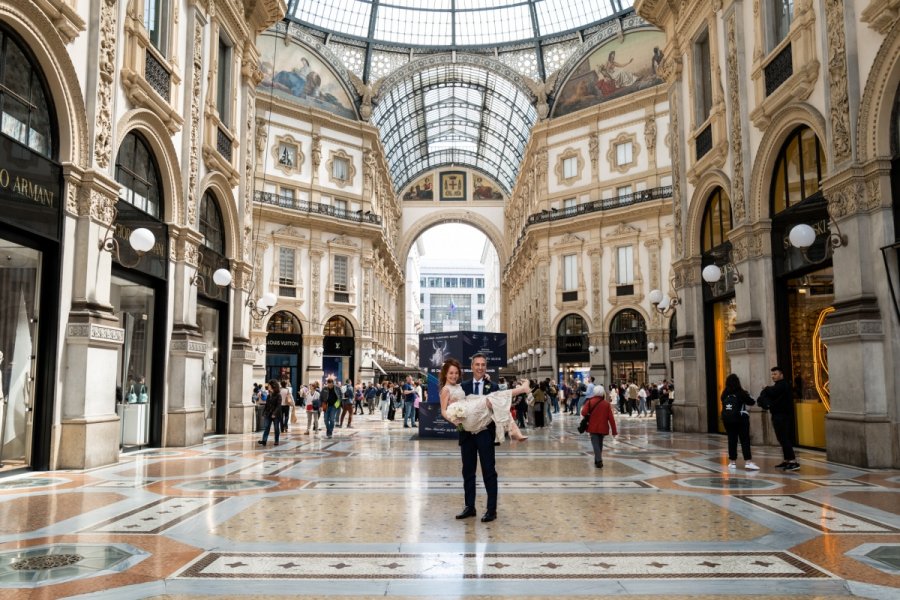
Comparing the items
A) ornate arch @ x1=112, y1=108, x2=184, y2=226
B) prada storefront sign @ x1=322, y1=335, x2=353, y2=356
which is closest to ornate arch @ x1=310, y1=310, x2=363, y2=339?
prada storefront sign @ x1=322, y1=335, x2=353, y2=356

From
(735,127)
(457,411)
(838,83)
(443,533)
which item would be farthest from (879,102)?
(443,533)

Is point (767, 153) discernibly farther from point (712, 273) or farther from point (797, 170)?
point (712, 273)

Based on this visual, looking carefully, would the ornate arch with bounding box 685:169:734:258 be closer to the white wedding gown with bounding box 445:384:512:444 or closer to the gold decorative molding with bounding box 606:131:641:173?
the white wedding gown with bounding box 445:384:512:444

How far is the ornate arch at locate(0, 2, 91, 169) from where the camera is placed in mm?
9430

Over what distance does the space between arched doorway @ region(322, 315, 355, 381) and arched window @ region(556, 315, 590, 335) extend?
1248 centimetres

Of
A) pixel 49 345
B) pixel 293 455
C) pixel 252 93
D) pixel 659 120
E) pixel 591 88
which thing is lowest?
pixel 293 455

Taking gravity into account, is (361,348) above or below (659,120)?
below

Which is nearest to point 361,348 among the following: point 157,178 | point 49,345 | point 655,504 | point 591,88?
point 591,88

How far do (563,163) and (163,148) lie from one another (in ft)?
109

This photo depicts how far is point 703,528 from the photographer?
609cm

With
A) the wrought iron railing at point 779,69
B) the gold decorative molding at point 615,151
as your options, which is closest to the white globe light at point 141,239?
the wrought iron railing at point 779,69

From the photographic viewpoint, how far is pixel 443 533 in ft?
19.6

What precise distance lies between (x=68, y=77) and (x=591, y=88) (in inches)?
1433

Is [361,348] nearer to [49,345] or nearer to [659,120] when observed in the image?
[659,120]
